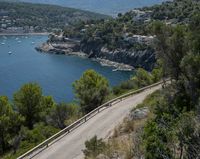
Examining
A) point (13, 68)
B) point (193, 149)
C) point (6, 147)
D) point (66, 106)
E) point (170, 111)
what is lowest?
point (13, 68)

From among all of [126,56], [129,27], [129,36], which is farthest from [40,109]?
[129,27]

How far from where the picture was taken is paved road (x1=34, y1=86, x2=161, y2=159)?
24.3m

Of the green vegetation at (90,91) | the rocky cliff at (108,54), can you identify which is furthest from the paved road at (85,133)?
the rocky cliff at (108,54)

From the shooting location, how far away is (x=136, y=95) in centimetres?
3944

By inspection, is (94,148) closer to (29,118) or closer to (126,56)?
(29,118)

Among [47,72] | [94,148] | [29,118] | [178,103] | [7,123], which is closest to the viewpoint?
[94,148]

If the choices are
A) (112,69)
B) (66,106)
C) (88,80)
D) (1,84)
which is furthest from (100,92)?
(112,69)

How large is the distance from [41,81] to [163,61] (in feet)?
287

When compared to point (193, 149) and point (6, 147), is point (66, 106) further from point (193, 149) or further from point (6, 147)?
point (193, 149)

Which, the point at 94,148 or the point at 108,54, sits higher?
the point at 94,148

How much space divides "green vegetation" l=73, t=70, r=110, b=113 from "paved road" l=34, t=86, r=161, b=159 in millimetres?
4764

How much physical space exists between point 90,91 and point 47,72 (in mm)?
86439

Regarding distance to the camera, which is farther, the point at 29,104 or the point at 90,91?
the point at 29,104

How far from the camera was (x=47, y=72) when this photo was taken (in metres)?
126
